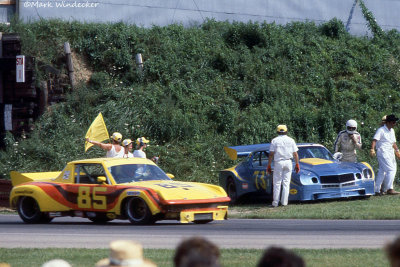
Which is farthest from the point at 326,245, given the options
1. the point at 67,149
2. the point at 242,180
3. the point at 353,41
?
the point at 353,41

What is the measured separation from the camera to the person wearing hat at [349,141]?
706 inches

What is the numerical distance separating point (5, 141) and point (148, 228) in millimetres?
12698

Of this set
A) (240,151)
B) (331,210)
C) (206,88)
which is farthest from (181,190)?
(206,88)

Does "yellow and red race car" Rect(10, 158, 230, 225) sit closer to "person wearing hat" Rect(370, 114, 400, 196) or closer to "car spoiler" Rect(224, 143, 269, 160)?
"car spoiler" Rect(224, 143, 269, 160)

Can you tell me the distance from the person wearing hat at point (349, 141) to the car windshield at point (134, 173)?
5.78m

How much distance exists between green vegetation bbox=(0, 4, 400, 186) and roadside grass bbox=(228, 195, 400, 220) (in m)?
5.20

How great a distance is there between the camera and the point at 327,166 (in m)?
17.0

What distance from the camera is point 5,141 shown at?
23797 millimetres

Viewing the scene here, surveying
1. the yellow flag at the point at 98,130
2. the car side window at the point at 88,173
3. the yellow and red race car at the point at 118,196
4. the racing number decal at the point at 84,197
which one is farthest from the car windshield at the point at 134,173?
the yellow flag at the point at 98,130

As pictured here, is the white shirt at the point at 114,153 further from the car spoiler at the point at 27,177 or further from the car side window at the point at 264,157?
the car side window at the point at 264,157

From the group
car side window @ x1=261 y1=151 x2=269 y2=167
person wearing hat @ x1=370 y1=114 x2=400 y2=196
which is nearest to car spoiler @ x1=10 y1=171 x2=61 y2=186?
car side window @ x1=261 y1=151 x2=269 y2=167

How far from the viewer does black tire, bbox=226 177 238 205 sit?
18.1m

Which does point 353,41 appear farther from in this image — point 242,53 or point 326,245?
point 326,245

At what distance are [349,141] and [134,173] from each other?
6382mm
